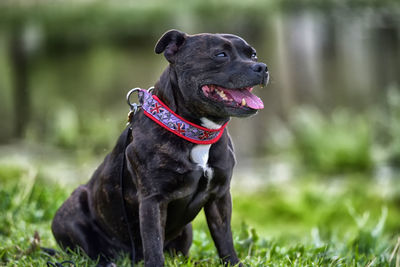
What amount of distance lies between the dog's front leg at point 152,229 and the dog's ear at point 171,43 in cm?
74

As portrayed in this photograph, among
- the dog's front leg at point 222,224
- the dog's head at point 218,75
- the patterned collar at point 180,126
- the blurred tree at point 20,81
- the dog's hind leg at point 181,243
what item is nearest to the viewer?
the dog's head at point 218,75

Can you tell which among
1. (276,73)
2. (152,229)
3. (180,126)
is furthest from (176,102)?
(276,73)

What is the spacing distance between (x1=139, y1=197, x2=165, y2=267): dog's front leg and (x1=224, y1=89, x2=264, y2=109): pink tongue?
2.14 ft

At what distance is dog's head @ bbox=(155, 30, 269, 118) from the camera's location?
2.86 meters

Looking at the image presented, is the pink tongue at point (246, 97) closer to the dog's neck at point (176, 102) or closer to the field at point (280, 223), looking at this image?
the dog's neck at point (176, 102)

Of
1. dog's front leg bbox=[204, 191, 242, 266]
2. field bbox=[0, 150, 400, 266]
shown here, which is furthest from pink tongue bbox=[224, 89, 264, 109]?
field bbox=[0, 150, 400, 266]

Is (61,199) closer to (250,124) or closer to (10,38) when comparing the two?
(250,124)

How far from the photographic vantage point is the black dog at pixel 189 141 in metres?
2.90

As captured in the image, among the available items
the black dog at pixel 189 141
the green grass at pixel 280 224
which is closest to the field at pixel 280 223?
the green grass at pixel 280 224

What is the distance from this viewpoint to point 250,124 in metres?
9.61

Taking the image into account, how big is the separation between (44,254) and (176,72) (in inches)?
60.8

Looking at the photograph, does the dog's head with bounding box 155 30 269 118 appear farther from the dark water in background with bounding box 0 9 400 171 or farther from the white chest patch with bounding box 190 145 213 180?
the dark water in background with bounding box 0 9 400 171

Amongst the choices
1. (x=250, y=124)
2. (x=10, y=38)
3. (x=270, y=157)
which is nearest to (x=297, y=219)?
(x=270, y=157)

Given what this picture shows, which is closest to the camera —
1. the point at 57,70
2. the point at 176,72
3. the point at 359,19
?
the point at 176,72
